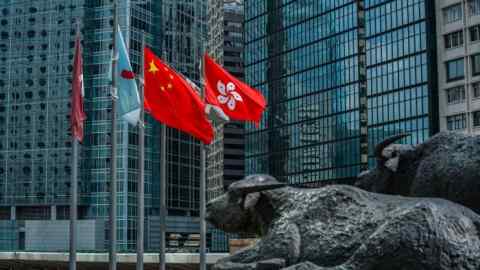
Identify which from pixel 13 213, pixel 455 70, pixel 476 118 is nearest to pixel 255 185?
pixel 476 118

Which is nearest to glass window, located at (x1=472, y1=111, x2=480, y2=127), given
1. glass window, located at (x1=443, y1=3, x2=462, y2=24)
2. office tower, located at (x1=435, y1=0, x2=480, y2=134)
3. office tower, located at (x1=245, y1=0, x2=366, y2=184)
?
office tower, located at (x1=435, y1=0, x2=480, y2=134)

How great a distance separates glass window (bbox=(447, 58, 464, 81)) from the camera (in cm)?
7912

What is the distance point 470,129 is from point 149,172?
55.8 m

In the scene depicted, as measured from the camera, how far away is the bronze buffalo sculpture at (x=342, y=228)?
937cm

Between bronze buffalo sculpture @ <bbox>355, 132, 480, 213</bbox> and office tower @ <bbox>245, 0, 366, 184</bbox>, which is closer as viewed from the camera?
bronze buffalo sculpture @ <bbox>355, 132, 480, 213</bbox>

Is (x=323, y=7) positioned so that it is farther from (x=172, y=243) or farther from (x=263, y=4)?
(x=172, y=243)

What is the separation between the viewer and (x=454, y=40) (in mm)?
80562

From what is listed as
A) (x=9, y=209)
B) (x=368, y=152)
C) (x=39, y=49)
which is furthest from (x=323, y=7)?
(x=9, y=209)

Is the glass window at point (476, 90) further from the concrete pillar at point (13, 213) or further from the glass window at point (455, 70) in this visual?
the concrete pillar at point (13, 213)

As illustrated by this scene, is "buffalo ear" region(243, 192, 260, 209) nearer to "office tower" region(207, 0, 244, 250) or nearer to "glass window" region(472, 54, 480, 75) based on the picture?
"glass window" region(472, 54, 480, 75)

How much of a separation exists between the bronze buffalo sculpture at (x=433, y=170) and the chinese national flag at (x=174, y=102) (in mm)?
11473

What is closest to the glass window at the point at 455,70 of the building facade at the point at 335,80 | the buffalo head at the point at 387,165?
the building facade at the point at 335,80

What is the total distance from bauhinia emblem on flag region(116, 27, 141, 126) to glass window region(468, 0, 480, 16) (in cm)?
5719

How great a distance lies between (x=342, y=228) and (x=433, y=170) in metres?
2.80
